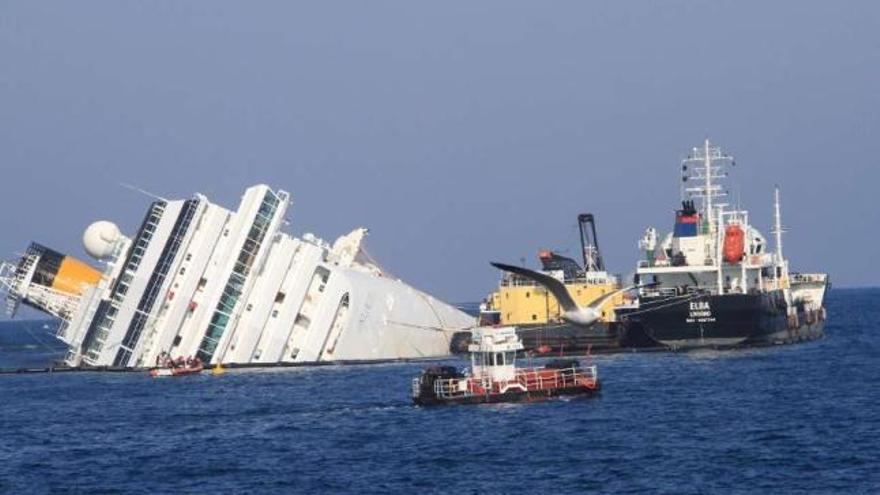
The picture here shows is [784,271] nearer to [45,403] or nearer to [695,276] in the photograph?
[695,276]

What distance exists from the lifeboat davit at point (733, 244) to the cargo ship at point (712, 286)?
0.14 feet

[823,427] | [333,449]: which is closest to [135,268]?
[333,449]

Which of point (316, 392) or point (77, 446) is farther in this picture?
point (316, 392)

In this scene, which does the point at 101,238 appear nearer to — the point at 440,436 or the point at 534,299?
the point at 534,299

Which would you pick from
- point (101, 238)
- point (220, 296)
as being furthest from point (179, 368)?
point (101, 238)

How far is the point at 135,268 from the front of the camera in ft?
322

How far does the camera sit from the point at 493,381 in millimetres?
74438

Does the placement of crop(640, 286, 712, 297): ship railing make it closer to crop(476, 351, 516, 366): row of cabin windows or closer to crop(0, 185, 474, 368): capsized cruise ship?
crop(0, 185, 474, 368): capsized cruise ship

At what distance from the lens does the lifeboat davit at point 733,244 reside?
113 m

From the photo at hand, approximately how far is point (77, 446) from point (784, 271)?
70922 millimetres

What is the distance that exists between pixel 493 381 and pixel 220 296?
26774mm

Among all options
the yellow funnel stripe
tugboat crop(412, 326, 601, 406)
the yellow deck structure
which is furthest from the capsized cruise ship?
tugboat crop(412, 326, 601, 406)

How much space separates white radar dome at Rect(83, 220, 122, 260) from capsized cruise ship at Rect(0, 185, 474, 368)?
3587 mm

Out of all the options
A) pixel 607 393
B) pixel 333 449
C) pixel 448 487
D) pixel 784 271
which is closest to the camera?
pixel 448 487
